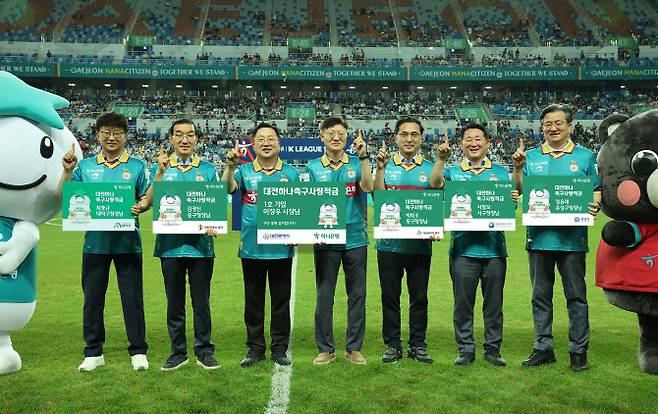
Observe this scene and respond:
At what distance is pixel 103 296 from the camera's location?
16.2ft

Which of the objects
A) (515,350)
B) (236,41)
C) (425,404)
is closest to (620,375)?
(515,350)

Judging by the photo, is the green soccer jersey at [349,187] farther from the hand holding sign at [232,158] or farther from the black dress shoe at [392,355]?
the black dress shoe at [392,355]

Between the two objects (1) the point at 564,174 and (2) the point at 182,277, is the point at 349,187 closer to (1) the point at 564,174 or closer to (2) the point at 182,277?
(2) the point at 182,277

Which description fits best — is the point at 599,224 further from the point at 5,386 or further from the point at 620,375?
the point at 5,386

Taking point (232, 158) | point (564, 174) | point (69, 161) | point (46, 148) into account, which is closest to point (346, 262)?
point (232, 158)

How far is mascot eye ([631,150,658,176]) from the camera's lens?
436 centimetres

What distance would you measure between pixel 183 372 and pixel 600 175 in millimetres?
3804

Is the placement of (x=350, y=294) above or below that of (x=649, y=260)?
below

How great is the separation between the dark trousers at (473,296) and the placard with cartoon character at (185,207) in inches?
81.4

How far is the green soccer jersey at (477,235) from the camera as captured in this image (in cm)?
496

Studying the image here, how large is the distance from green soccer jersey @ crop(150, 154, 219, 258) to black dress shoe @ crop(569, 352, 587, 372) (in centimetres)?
319

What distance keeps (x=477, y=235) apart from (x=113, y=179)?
314 centimetres

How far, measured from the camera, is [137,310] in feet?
16.3

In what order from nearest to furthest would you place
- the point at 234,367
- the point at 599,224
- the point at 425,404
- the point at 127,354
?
the point at 425,404 → the point at 234,367 → the point at 127,354 → the point at 599,224
